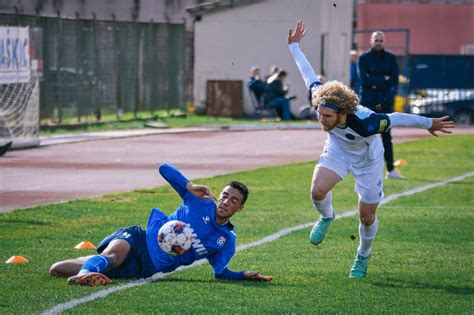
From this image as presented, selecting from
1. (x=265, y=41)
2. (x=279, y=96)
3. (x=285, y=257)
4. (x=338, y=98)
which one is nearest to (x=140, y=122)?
(x=279, y=96)

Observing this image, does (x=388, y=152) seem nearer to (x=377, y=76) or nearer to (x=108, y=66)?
(x=377, y=76)

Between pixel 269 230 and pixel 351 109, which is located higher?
pixel 351 109

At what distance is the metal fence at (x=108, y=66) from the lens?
98.3 feet

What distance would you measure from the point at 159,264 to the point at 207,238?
0.44 metres

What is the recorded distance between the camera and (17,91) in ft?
82.4

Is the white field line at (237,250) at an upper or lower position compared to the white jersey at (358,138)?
lower

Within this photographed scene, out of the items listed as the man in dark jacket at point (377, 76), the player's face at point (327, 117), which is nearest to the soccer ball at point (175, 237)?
the player's face at point (327, 117)

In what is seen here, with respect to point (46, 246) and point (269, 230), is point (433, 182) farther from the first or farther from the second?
point (46, 246)

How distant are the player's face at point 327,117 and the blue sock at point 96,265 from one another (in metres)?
2.08

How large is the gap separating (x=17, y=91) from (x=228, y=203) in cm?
1631

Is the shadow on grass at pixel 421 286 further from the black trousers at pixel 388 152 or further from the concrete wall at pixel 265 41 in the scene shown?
the concrete wall at pixel 265 41

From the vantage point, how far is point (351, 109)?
9.88 m

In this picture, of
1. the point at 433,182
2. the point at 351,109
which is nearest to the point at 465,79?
the point at 433,182

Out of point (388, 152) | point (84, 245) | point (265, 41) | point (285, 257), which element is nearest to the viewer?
point (285, 257)
